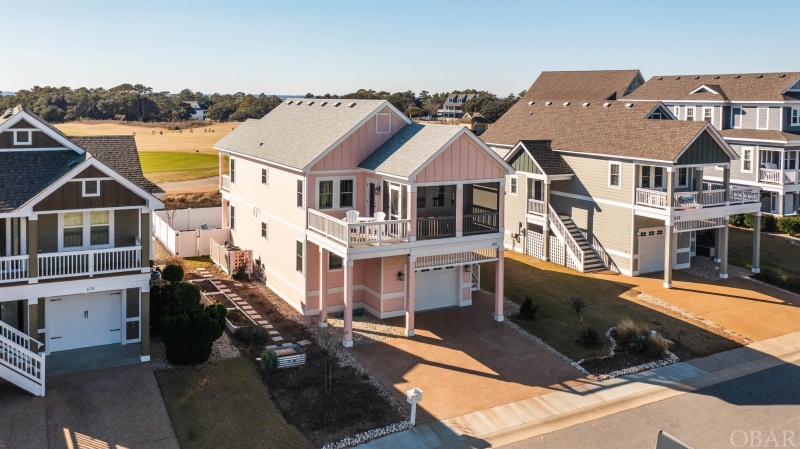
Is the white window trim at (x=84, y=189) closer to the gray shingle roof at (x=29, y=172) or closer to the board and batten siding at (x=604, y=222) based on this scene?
the gray shingle roof at (x=29, y=172)

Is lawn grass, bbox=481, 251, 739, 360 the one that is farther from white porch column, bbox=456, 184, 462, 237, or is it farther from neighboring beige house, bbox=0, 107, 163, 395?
neighboring beige house, bbox=0, 107, 163, 395

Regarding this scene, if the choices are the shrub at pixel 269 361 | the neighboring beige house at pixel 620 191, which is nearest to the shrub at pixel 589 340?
the neighboring beige house at pixel 620 191

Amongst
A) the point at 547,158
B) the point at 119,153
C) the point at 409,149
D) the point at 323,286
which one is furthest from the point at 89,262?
the point at 547,158

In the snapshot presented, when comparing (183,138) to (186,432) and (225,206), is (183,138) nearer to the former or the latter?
(225,206)

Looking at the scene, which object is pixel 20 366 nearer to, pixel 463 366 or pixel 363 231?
pixel 363 231

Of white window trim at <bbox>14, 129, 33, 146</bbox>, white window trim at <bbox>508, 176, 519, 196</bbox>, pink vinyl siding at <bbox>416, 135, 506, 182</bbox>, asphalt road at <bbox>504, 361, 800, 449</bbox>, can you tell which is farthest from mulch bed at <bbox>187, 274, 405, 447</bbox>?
white window trim at <bbox>508, 176, 519, 196</bbox>

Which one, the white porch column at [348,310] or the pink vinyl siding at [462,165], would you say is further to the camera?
the pink vinyl siding at [462,165]

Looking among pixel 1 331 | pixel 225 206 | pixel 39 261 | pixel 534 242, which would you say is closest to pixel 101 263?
pixel 39 261
